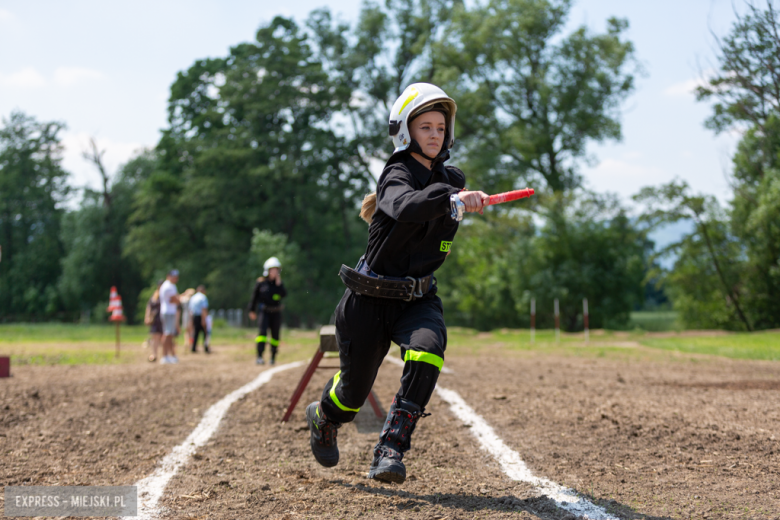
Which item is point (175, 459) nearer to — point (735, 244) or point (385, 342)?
point (385, 342)

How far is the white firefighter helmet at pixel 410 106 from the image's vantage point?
3.87m

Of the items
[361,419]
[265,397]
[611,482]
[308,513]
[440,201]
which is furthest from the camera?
[265,397]

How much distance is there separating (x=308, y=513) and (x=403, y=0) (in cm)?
4680

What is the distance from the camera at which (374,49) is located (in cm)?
4638

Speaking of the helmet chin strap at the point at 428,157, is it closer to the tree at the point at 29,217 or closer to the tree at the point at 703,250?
the tree at the point at 703,250

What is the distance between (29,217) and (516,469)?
70.2 m

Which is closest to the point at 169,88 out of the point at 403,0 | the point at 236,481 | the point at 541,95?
the point at 403,0

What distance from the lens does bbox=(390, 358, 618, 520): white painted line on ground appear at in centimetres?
362

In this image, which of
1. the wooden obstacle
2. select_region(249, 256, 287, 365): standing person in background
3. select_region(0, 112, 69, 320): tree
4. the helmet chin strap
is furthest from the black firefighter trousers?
select_region(0, 112, 69, 320): tree

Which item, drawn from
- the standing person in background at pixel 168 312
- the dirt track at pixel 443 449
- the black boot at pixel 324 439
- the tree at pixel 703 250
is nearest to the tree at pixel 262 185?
the tree at pixel 703 250

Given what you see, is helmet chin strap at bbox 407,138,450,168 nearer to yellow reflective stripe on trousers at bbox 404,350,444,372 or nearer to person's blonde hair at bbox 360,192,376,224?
person's blonde hair at bbox 360,192,376,224

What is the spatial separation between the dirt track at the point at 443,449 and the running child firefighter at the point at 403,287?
0.58 metres

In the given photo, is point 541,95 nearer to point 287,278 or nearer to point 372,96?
point 372,96

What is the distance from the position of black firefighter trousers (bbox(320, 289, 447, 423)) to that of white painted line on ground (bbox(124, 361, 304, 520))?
1206 mm
